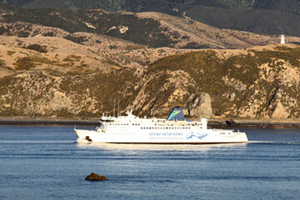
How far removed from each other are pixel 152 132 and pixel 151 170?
47.6 metres

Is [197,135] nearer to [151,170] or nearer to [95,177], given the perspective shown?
[151,170]

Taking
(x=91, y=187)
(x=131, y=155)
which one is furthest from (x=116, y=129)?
(x=91, y=187)

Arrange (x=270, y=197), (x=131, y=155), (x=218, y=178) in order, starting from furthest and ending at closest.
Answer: (x=131, y=155) → (x=218, y=178) → (x=270, y=197)

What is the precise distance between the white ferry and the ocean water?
3.97 metres

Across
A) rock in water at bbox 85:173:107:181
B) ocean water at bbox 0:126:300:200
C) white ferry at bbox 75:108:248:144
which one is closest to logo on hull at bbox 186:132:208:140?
white ferry at bbox 75:108:248:144

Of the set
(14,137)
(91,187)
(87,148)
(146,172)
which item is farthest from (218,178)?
(14,137)

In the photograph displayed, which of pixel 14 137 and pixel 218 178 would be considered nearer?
pixel 218 178

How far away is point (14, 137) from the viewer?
609 ft

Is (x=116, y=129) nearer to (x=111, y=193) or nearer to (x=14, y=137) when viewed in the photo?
(x=14, y=137)

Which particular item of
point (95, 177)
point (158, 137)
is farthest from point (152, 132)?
point (95, 177)

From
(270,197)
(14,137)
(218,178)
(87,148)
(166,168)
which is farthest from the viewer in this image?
(14,137)

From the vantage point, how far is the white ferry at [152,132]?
157438 millimetres

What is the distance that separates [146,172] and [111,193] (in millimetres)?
20604

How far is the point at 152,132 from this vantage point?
158375 mm
